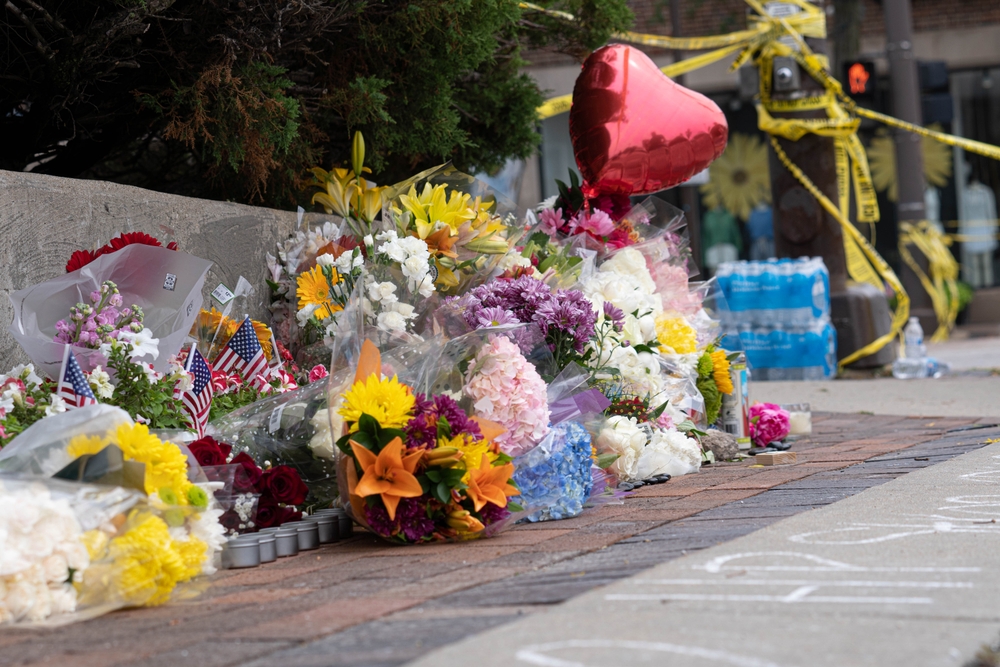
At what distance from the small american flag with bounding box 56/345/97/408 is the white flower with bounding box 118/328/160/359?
219 millimetres

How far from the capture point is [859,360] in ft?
34.1

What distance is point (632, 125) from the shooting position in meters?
5.58

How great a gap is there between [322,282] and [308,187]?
3.46ft

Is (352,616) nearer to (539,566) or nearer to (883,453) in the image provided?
(539,566)

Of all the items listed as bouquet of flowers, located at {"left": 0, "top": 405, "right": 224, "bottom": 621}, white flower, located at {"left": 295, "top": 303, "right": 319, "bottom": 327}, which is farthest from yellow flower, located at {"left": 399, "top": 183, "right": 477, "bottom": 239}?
bouquet of flowers, located at {"left": 0, "top": 405, "right": 224, "bottom": 621}

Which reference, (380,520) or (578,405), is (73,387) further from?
(578,405)

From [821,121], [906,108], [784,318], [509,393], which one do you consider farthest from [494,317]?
[906,108]

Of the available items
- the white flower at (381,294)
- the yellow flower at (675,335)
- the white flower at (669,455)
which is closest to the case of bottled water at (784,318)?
the yellow flower at (675,335)

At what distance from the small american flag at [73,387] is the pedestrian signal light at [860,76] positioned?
1035 cm

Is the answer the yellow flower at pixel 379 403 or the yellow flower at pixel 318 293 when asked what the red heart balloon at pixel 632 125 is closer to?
the yellow flower at pixel 318 293

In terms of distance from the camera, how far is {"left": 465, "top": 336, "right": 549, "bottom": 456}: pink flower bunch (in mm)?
3715

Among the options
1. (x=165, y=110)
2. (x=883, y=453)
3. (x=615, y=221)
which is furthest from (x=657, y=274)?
(x=165, y=110)

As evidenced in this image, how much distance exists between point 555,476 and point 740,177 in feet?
57.3

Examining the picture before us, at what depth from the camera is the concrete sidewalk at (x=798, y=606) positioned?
206 cm
